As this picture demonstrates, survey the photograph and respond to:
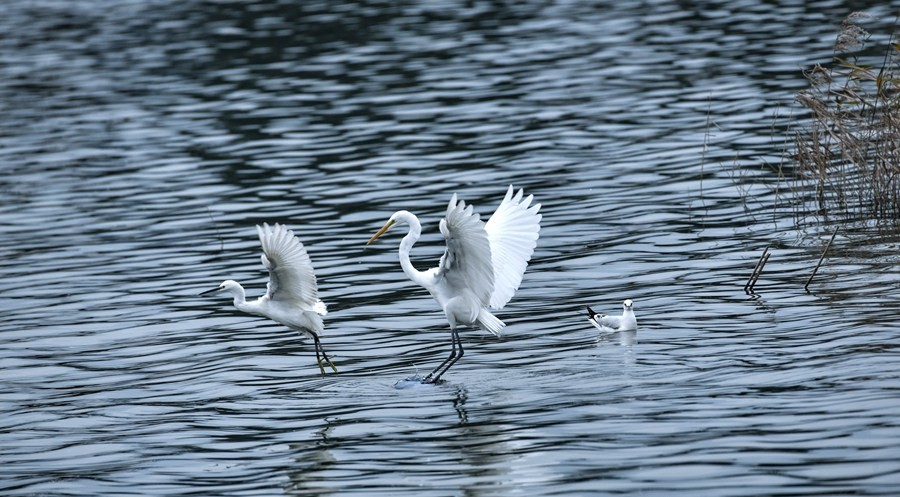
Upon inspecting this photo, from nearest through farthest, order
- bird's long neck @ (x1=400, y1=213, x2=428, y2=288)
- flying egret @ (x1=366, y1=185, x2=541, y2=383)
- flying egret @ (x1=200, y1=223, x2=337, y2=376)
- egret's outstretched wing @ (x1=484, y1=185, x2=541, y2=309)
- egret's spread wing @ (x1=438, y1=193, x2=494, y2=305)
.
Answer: egret's spread wing @ (x1=438, y1=193, x2=494, y2=305), flying egret @ (x1=366, y1=185, x2=541, y2=383), flying egret @ (x1=200, y1=223, x2=337, y2=376), bird's long neck @ (x1=400, y1=213, x2=428, y2=288), egret's outstretched wing @ (x1=484, y1=185, x2=541, y2=309)

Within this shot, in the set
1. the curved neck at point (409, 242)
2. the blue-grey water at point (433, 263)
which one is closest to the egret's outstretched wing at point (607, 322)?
the blue-grey water at point (433, 263)

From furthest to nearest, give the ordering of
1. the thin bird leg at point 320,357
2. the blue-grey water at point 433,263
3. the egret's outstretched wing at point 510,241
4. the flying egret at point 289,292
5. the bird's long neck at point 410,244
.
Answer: the egret's outstretched wing at point 510,241
the thin bird leg at point 320,357
the bird's long neck at point 410,244
the flying egret at point 289,292
the blue-grey water at point 433,263

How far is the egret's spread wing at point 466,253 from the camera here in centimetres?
1016

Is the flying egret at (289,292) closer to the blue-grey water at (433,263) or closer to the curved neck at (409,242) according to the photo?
the blue-grey water at (433,263)

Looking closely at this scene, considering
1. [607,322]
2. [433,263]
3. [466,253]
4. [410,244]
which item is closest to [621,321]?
[607,322]

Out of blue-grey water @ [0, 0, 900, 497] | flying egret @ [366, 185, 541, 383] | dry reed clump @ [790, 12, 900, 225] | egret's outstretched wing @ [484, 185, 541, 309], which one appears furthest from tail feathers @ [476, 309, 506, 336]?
dry reed clump @ [790, 12, 900, 225]

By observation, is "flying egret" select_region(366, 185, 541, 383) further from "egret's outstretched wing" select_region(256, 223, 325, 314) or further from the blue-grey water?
"egret's outstretched wing" select_region(256, 223, 325, 314)

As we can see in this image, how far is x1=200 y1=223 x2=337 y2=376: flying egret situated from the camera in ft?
35.3

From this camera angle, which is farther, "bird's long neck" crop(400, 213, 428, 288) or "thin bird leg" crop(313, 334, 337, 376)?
"thin bird leg" crop(313, 334, 337, 376)

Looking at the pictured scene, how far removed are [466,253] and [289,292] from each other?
1578 millimetres

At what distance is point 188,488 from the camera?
8.87 meters

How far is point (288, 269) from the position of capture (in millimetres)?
10953

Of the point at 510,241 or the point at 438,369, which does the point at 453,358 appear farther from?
the point at 510,241

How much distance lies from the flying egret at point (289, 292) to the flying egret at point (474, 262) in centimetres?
66
